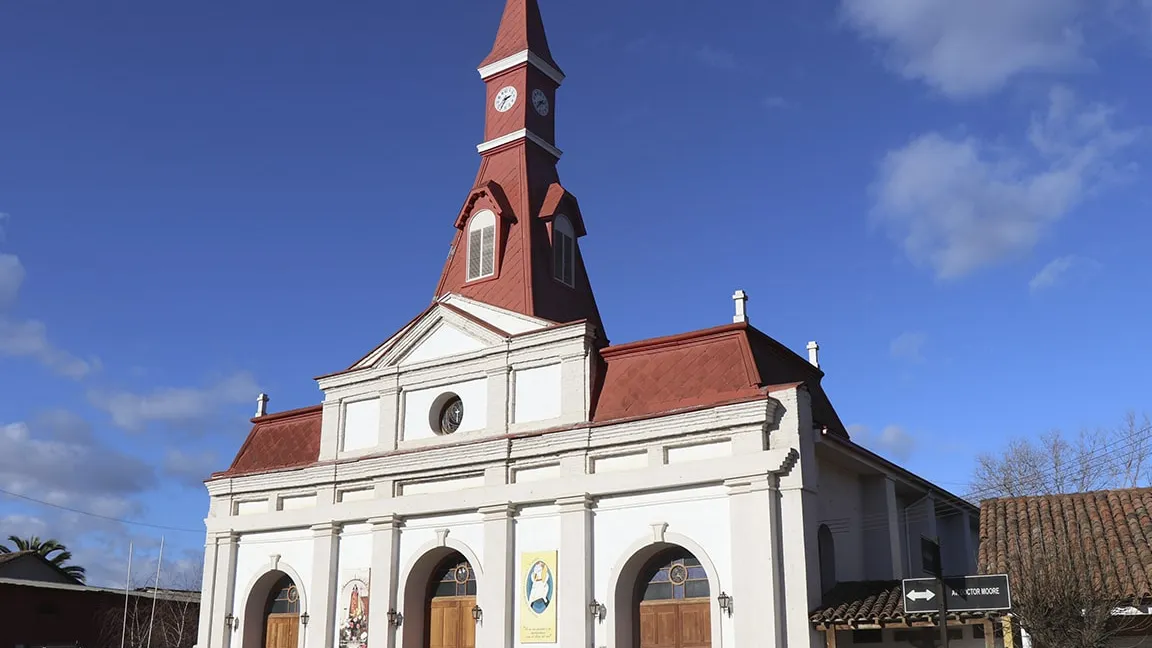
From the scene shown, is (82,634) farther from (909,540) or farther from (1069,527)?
(1069,527)

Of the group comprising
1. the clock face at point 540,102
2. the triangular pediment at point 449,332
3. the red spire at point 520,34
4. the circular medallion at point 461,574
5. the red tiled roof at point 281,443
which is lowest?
the circular medallion at point 461,574

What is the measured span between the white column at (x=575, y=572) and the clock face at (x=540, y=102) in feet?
44.6

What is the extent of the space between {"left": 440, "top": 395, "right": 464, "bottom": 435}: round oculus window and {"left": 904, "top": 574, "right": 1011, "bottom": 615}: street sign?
1399 cm

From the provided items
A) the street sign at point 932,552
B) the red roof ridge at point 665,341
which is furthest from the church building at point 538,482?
the street sign at point 932,552

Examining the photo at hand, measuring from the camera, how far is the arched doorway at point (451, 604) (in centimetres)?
2691

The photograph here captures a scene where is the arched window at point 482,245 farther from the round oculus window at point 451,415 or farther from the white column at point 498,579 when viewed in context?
the white column at point 498,579

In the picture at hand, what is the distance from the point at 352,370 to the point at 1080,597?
19512 mm

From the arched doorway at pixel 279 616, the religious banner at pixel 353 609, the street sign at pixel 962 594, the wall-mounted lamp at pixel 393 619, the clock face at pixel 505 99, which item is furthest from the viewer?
the clock face at pixel 505 99

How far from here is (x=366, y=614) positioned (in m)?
27.8

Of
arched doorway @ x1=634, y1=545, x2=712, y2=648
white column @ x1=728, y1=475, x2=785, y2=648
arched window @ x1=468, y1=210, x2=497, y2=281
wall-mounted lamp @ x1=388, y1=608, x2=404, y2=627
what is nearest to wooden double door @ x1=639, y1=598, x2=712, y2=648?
arched doorway @ x1=634, y1=545, x2=712, y2=648

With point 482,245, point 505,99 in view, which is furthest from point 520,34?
point 482,245

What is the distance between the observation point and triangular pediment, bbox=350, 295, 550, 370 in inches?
1092

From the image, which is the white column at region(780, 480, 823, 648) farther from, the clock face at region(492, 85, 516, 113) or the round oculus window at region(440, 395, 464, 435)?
the clock face at region(492, 85, 516, 113)

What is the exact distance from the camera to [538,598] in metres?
24.9
